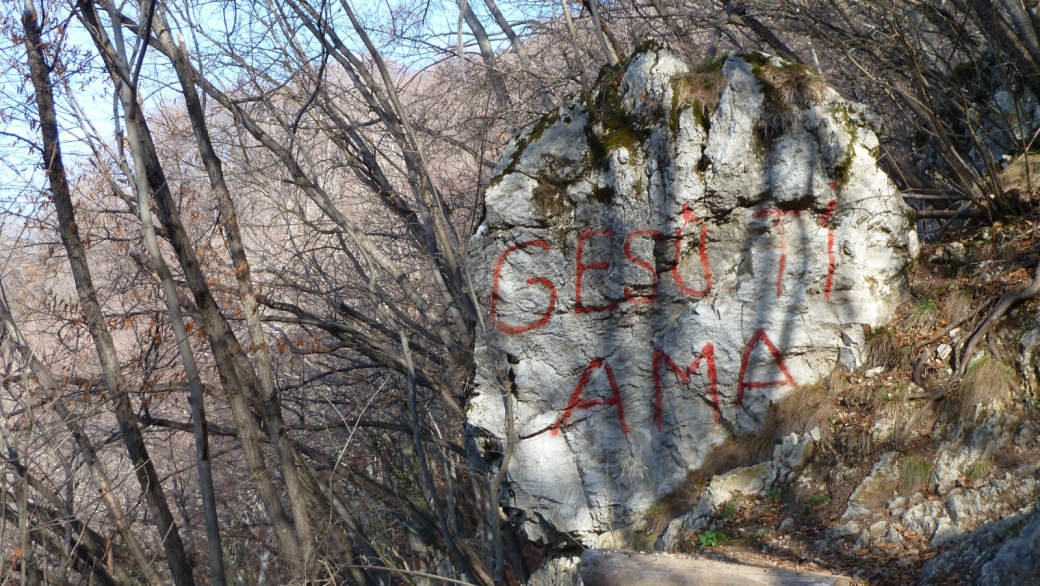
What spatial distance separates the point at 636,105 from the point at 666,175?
0.62m

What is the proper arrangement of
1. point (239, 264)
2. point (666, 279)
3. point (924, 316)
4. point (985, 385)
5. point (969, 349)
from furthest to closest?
1. point (239, 264)
2. point (666, 279)
3. point (924, 316)
4. point (969, 349)
5. point (985, 385)

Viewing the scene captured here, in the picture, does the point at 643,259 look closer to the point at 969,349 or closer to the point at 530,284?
the point at 530,284

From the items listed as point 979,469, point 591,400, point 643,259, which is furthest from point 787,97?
point 979,469

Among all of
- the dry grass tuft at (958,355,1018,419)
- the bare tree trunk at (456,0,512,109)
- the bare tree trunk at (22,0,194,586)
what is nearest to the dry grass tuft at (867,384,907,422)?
the dry grass tuft at (958,355,1018,419)

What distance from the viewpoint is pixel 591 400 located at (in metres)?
5.34

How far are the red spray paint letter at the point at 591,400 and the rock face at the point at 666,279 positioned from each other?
14mm

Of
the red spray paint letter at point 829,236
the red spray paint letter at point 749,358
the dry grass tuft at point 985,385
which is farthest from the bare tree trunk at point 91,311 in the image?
the dry grass tuft at point 985,385

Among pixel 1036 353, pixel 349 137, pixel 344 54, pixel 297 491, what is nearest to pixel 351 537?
pixel 297 491

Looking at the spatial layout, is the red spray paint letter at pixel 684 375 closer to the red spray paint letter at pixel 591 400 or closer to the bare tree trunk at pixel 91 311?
the red spray paint letter at pixel 591 400

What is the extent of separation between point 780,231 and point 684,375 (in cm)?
123

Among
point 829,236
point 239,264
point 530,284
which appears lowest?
point 829,236

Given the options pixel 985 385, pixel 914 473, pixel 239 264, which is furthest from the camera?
pixel 239 264

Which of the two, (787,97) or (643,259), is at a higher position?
(787,97)

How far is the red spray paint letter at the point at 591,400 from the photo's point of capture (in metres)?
5.32
